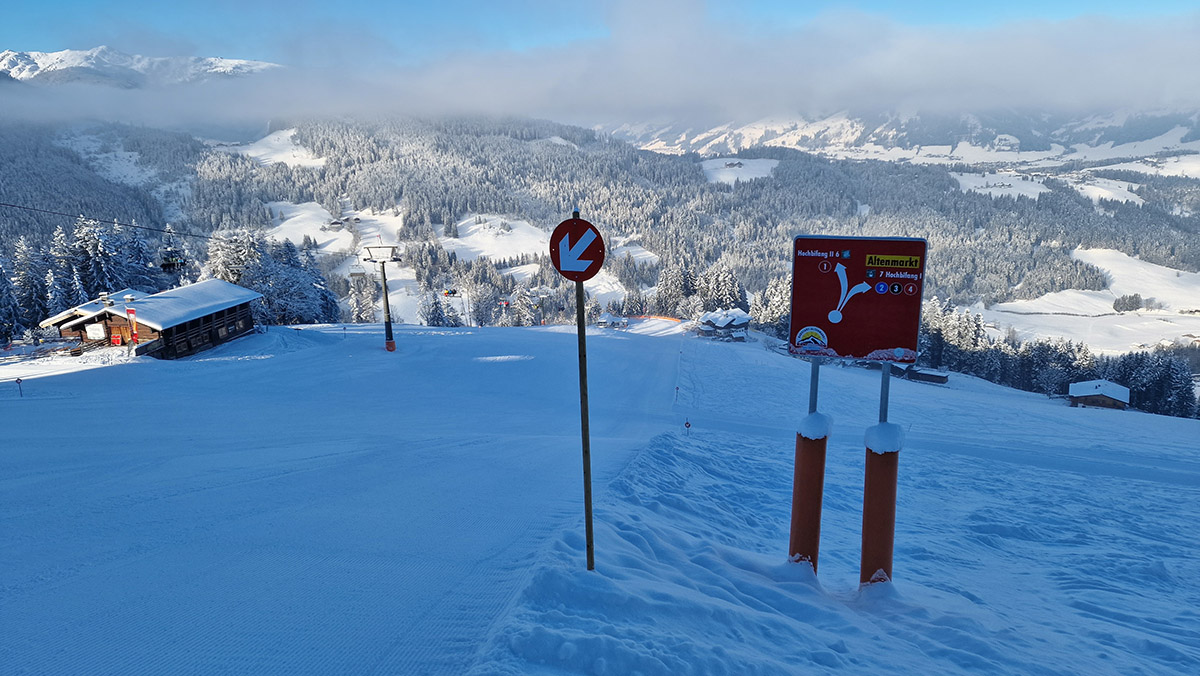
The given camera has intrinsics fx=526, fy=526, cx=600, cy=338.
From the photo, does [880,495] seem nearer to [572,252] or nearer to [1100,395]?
[572,252]

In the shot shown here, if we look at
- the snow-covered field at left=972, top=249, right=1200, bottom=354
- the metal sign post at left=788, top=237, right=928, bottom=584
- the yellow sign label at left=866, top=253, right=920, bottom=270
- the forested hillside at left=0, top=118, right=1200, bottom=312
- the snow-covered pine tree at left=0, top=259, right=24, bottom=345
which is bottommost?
the snow-covered field at left=972, top=249, right=1200, bottom=354

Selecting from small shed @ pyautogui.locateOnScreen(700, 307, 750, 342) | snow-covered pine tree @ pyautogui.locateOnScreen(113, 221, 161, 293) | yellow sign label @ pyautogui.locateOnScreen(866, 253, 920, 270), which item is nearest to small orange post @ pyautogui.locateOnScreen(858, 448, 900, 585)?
yellow sign label @ pyautogui.locateOnScreen(866, 253, 920, 270)

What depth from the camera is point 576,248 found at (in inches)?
194

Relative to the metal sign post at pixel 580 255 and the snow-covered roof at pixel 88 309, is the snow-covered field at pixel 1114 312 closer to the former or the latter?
the metal sign post at pixel 580 255

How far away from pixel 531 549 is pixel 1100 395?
56.2 meters

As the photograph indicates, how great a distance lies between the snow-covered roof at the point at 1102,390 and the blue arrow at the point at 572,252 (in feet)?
184

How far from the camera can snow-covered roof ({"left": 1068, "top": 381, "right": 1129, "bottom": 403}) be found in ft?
141

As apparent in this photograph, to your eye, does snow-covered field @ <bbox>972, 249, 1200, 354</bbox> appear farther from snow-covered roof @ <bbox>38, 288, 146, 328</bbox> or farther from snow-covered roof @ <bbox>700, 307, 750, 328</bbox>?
snow-covered roof @ <bbox>38, 288, 146, 328</bbox>

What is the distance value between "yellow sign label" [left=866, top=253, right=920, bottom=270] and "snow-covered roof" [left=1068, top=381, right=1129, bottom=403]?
52992 millimetres

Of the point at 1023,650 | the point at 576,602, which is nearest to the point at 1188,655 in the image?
the point at 1023,650

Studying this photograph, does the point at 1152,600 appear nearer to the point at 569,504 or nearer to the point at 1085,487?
the point at 1085,487

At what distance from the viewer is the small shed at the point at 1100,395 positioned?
4294cm

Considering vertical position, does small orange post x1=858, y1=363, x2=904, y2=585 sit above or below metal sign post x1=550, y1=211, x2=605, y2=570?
below

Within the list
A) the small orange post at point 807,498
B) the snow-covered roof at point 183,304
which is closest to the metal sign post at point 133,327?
the snow-covered roof at point 183,304
